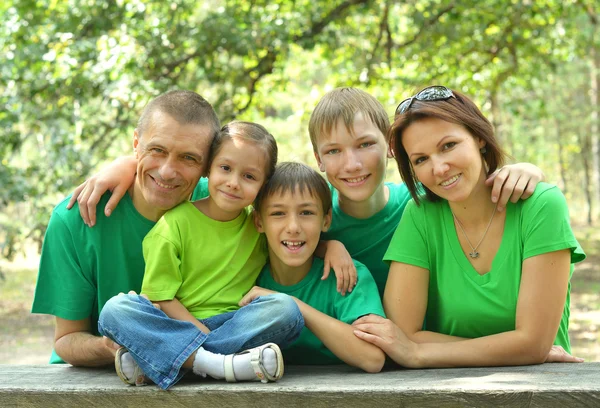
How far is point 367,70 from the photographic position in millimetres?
9305

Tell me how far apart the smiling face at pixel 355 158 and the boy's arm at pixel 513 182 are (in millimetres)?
483

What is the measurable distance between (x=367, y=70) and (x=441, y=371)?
7.23 meters

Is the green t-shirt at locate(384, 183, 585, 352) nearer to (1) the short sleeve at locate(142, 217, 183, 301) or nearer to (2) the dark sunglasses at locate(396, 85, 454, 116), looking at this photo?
(2) the dark sunglasses at locate(396, 85, 454, 116)

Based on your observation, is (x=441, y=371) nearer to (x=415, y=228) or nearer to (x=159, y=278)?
(x=415, y=228)

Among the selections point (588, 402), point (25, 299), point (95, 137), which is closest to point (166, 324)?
point (588, 402)

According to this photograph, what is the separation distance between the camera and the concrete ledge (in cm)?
210

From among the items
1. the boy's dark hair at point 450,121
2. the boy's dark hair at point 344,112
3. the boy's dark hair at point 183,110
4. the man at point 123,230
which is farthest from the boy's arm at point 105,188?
the boy's dark hair at point 450,121

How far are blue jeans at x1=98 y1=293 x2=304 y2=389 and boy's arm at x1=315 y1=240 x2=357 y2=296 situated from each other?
0.30 meters

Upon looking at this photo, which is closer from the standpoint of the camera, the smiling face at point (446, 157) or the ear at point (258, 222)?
the smiling face at point (446, 157)

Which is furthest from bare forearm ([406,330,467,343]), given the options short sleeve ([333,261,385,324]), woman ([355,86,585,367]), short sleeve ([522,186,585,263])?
short sleeve ([522,186,585,263])

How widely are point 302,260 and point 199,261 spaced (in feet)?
1.34

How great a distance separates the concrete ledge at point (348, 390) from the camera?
82.7 inches

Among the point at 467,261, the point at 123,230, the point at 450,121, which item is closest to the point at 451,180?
the point at 450,121

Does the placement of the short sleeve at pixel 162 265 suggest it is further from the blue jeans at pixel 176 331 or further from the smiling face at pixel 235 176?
the smiling face at pixel 235 176
